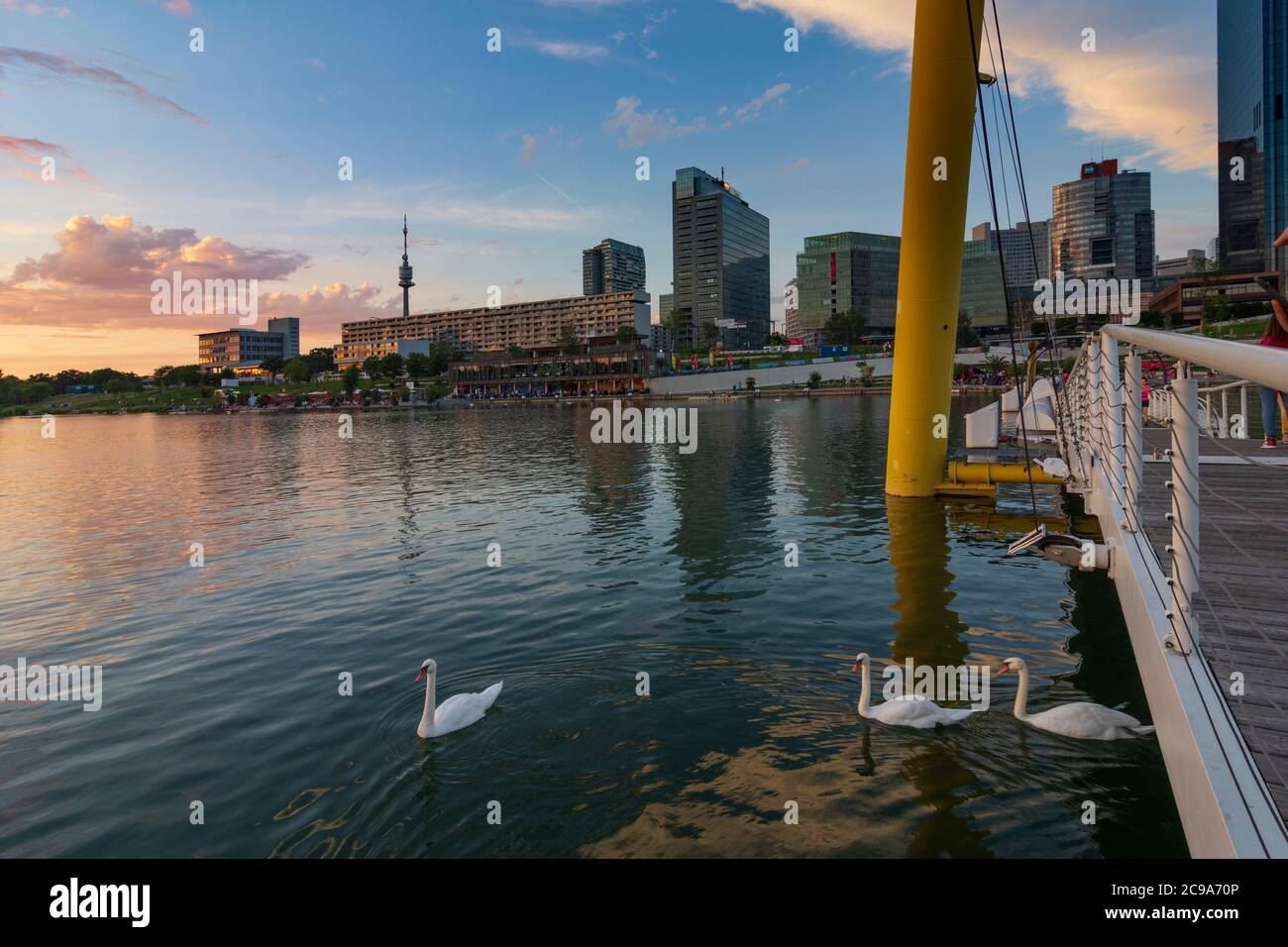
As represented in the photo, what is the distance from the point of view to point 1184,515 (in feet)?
16.0

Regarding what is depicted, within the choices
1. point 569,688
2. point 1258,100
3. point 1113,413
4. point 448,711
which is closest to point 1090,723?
point 1113,413

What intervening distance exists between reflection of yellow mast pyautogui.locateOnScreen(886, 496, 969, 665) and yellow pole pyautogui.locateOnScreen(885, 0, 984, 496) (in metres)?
2.58

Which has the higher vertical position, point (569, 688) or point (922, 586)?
point (922, 586)

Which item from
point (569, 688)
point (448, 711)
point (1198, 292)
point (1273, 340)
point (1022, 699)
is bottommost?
point (569, 688)

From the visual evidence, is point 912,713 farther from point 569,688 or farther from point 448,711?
point 448,711

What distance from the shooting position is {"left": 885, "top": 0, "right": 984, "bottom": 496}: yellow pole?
16969mm

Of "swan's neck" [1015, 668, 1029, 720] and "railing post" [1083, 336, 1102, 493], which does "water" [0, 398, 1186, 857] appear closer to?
"swan's neck" [1015, 668, 1029, 720]

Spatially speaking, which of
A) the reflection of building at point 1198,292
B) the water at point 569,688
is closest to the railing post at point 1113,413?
the water at point 569,688

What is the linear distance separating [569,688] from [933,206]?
14675 millimetres

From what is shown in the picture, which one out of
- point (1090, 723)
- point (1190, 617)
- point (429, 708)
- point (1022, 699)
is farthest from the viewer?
point (429, 708)

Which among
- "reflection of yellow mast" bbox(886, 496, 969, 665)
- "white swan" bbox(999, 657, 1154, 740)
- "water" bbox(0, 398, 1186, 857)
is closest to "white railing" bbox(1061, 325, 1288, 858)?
"white swan" bbox(999, 657, 1154, 740)

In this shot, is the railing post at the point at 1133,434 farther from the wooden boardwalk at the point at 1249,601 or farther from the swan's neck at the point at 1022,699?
the swan's neck at the point at 1022,699

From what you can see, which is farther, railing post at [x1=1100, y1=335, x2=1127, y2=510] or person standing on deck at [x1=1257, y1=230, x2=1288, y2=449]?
person standing on deck at [x1=1257, y1=230, x2=1288, y2=449]
